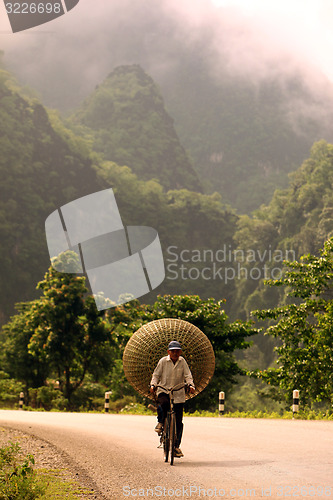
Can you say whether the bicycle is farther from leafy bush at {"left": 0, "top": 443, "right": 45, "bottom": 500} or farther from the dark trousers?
leafy bush at {"left": 0, "top": 443, "right": 45, "bottom": 500}

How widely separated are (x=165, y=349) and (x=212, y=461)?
565cm

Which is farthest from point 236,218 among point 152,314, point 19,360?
→ point 152,314

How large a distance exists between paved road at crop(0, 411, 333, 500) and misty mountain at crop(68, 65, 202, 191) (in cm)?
11360

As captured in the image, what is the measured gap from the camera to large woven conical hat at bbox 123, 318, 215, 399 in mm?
13711

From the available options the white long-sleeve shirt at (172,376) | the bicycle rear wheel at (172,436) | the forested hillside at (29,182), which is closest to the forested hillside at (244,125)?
the forested hillside at (29,182)

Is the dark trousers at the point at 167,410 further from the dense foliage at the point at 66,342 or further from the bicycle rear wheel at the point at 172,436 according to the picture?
the dense foliage at the point at 66,342

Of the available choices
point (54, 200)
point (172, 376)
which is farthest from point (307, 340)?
point (54, 200)

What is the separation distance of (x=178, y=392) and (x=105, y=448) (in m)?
1.84

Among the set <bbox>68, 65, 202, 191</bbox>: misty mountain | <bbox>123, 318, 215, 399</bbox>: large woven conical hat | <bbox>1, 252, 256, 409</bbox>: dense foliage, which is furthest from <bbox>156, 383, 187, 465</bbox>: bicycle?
<bbox>68, 65, 202, 191</bbox>: misty mountain

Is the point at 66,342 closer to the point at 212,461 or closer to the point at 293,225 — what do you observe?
the point at 212,461

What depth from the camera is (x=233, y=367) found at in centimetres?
2506

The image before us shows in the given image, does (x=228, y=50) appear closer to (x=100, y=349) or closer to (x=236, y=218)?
(x=236, y=218)

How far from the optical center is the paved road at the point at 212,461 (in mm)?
6127

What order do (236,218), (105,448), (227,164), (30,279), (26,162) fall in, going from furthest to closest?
(227,164) < (236,218) < (26,162) < (30,279) < (105,448)
